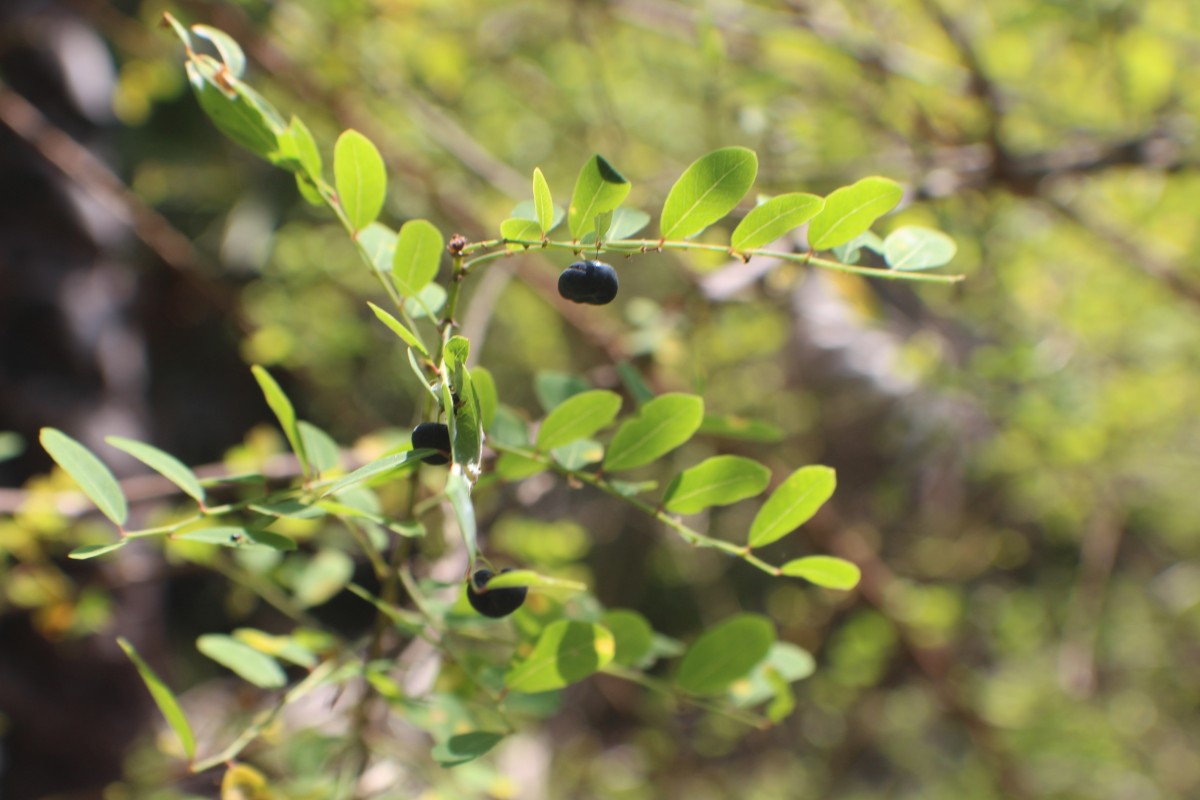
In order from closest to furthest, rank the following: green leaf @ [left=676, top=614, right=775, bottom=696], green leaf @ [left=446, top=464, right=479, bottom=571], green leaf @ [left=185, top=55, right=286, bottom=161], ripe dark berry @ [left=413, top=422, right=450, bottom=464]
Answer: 1. green leaf @ [left=446, top=464, right=479, bottom=571]
2. ripe dark berry @ [left=413, top=422, right=450, bottom=464]
3. green leaf @ [left=185, top=55, right=286, bottom=161]
4. green leaf @ [left=676, top=614, right=775, bottom=696]

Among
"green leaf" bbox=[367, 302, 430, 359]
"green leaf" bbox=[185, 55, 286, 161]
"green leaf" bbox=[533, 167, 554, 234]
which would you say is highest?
"green leaf" bbox=[185, 55, 286, 161]

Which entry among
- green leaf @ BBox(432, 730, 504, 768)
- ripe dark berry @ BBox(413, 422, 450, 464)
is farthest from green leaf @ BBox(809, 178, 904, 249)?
green leaf @ BBox(432, 730, 504, 768)

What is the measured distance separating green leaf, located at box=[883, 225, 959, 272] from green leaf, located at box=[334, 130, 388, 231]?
0.32 m

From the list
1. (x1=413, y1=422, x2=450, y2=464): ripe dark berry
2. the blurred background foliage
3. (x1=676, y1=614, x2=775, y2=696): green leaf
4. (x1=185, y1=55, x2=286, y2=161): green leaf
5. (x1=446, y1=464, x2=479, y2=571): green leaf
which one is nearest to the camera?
(x1=446, y1=464, x2=479, y2=571): green leaf

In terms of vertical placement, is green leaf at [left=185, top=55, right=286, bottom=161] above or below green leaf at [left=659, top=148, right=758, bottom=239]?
below

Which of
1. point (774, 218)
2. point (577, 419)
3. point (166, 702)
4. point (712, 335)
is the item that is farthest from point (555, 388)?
point (712, 335)

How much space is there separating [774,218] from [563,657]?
28cm

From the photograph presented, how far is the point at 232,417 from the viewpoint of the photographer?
283 cm

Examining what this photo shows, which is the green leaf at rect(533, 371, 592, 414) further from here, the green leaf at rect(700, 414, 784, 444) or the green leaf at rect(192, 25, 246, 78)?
the green leaf at rect(192, 25, 246, 78)

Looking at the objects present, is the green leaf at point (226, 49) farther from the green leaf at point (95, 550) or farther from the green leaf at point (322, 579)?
the green leaf at point (322, 579)

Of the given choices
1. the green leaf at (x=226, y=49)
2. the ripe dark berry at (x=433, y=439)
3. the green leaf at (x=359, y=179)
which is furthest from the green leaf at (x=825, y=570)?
the green leaf at (x=226, y=49)

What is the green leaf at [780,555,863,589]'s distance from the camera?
0.55 metres

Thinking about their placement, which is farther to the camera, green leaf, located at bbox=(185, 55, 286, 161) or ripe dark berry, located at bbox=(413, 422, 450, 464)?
green leaf, located at bbox=(185, 55, 286, 161)

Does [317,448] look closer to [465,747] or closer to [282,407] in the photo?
[282,407]
